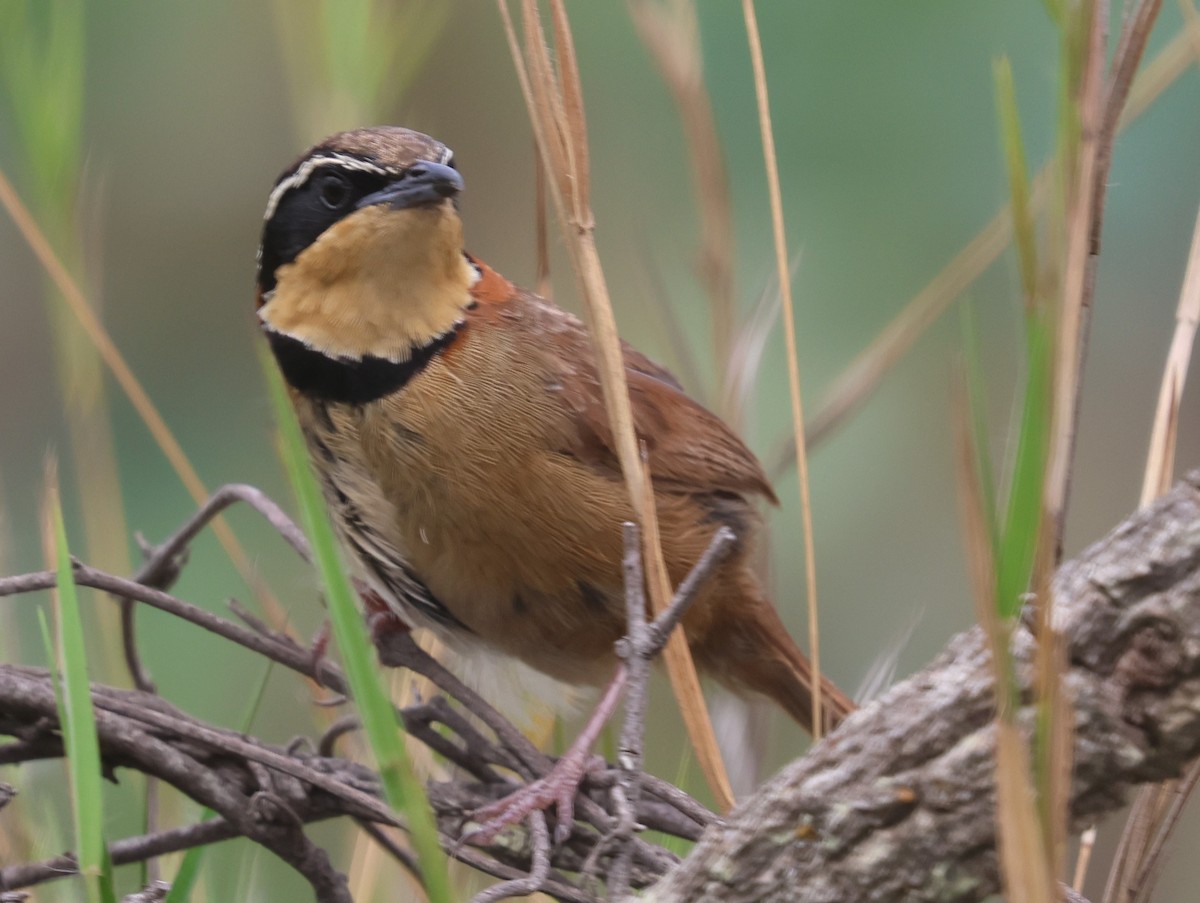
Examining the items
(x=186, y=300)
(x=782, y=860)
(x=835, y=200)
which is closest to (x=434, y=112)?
(x=186, y=300)

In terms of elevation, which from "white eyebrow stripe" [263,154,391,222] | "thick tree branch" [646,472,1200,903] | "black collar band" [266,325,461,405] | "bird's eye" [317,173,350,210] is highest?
"white eyebrow stripe" [263,154,391,222]

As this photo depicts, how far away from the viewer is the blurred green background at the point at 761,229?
256cm

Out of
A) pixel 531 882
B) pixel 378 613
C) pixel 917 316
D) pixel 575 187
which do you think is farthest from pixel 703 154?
pixel 531 882

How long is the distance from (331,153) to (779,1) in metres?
1.49

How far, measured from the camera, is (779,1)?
280 centimetres

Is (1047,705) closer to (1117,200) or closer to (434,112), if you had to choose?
(1117,200)

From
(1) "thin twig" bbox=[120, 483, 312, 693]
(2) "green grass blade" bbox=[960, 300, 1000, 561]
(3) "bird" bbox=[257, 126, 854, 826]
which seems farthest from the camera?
(3) "bird" bbox=[257, 126, 854, 826]

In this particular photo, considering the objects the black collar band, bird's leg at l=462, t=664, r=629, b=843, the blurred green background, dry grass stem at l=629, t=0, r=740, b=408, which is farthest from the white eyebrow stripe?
the blurred green background

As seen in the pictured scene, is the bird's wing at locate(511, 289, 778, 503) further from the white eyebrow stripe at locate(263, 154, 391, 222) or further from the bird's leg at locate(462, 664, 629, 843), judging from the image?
the bird's leg at locate(462, 664, 629, 843)

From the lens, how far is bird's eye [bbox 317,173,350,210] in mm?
1622

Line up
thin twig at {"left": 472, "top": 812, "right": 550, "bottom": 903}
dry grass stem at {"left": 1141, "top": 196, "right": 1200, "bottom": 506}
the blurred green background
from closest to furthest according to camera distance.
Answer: thin twig at {"left": 472, "top": 812, "right": 550, "bottom": 903}
dry grass stem at {"left": 1141, "top": 196, "right": 1200, "bottom": 506}
the blurred green background

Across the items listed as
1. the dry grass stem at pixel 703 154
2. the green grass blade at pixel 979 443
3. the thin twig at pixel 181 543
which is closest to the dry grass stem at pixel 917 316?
the dry grass stem at pixel 703 154

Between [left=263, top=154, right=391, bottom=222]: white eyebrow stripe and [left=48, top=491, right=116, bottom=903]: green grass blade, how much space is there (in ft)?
2.69

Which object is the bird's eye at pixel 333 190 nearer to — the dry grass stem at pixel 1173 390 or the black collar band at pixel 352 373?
the black collar band at pixel 352 373
